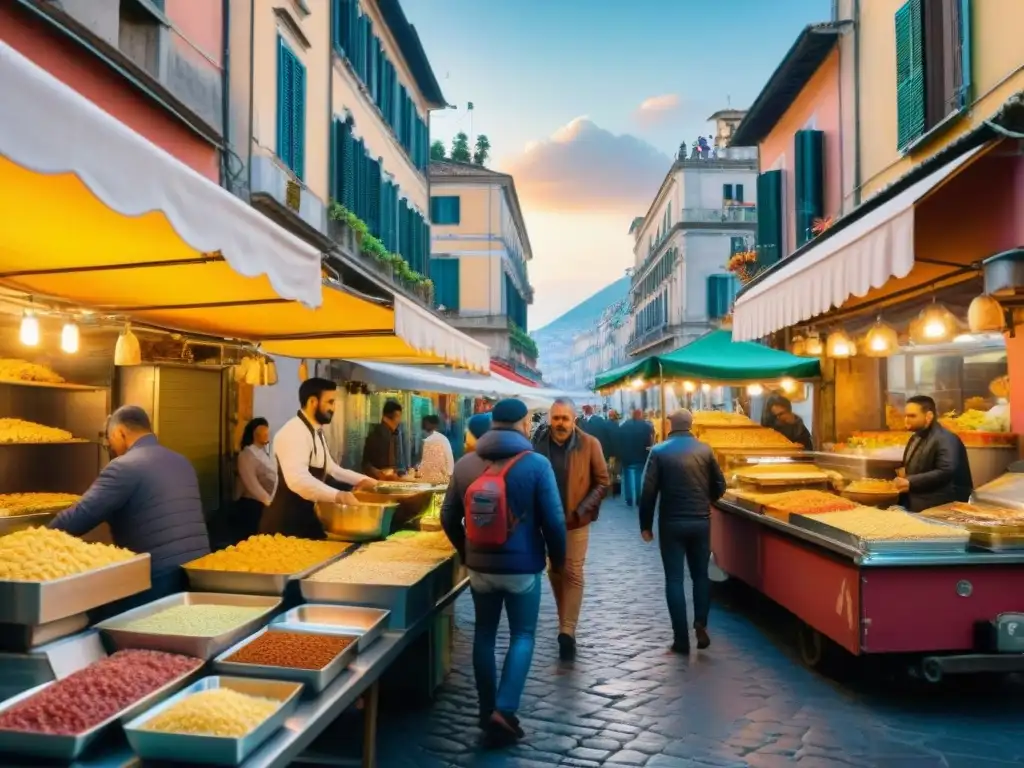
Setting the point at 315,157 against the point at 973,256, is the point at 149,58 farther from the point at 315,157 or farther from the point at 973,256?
the point at 973,256

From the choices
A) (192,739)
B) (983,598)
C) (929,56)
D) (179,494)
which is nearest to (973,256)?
(929,56)

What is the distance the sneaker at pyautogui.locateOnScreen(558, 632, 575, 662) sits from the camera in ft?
20.4

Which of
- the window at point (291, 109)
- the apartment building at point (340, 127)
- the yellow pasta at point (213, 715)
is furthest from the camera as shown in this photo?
the window at point (291, 109)

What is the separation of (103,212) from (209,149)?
7.23m

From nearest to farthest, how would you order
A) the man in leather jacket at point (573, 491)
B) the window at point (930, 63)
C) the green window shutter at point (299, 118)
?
the man in leather jacket at point (573, 491), the window at point (930, 63), the green window shutter at point (299, 118)

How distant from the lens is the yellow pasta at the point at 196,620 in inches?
140

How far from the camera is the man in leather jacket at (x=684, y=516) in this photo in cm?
647

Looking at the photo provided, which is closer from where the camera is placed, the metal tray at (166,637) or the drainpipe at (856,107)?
the metal tray at (166,637)

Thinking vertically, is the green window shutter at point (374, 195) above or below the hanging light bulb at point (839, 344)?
above

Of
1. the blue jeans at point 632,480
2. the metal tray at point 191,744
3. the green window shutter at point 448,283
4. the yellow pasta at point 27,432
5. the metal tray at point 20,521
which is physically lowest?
the blue jeans at point 632,480

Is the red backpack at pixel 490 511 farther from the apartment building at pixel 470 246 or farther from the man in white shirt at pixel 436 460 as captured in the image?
the apartment building at pixel 470 246

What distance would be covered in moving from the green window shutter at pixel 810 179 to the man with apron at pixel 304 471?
33.6 feet

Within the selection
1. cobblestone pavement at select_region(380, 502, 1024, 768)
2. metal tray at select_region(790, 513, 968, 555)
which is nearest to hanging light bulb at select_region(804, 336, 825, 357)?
cobblestone pavement at select_region(380, 502, 1024, 768)

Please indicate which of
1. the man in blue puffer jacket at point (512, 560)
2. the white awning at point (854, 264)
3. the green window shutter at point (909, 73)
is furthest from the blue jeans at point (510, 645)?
the green window shutter at point (909, 73)
